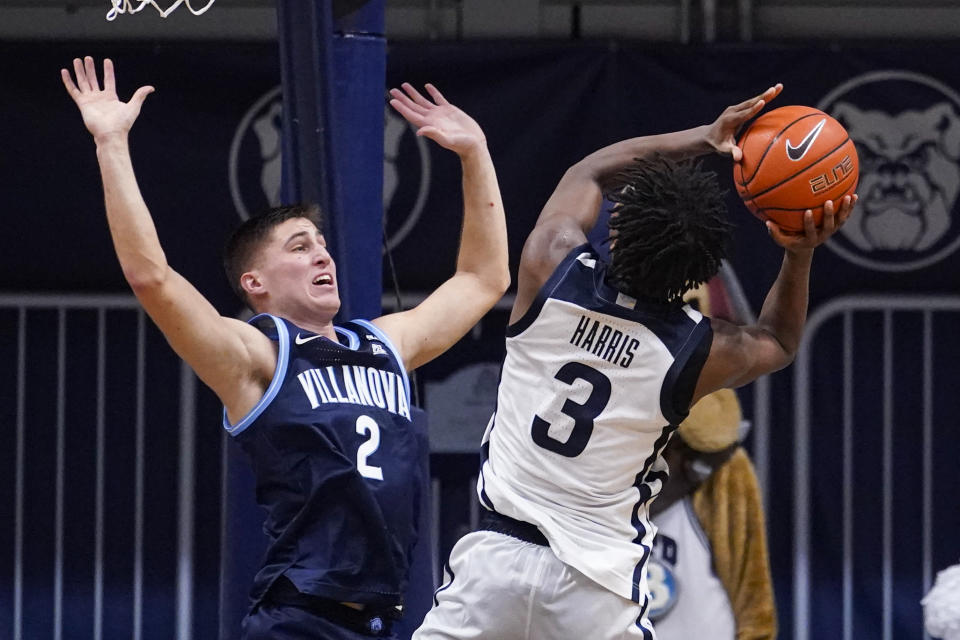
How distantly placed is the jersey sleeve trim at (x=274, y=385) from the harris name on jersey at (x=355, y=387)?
52 mm

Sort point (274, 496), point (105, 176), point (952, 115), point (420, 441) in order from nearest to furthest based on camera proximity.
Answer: point (105, 176) < point (274, 496) < point (420, 441) < point (952, 115)

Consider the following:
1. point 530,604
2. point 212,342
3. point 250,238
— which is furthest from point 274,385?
point 530,604

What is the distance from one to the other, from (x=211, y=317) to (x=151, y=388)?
3.73 m

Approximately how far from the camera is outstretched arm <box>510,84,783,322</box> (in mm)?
4180

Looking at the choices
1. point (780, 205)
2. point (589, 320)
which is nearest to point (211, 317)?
point (589, 320)

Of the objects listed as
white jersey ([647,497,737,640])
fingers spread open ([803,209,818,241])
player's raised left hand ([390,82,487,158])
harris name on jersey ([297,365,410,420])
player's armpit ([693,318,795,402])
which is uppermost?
player's raised left hand ([390,82,487,158])

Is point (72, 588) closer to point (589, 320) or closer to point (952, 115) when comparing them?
point (589, 320)

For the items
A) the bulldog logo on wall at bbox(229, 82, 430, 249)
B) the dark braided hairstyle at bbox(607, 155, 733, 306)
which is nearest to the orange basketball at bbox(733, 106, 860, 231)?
the dark braided hairstyle at bbox(607, 155, 733, 306)

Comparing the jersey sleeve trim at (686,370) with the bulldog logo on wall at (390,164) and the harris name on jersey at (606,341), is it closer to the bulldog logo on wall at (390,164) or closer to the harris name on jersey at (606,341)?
the harris name on jersey at (606,341)

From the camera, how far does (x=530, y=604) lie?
4105 millimetres

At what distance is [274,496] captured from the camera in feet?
13.1

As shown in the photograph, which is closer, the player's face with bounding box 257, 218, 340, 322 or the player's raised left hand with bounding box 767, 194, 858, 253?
the player's raised left hand with bounding box 767, 194, 858, 253

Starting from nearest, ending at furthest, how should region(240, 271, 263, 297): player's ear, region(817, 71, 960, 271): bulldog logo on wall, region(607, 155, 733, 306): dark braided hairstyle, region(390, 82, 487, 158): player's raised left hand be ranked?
region(607, 155, 733, 306): dark braided hairstyle → region(240, 271, 263, 297): player's ear → region(390, 82, 487, 158): player's raised left hand → region(817, 71, 960, 271): bulldog logo on wall

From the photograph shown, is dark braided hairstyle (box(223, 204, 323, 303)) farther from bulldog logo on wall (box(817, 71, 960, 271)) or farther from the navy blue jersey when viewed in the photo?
bulldog logo on wall (box(817, 71, 960, 271))
